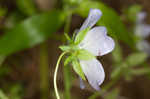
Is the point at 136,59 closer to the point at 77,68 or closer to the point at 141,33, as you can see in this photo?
the point at 141,33

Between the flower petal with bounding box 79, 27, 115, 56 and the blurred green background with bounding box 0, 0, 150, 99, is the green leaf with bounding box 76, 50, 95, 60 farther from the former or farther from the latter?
the blurred green background with bounding box 0, 0, 150, 99

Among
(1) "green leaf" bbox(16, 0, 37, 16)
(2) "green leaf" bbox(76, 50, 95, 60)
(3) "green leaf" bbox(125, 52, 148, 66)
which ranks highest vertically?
(2) "green leaf" bbox(76, 50, 95, 60)

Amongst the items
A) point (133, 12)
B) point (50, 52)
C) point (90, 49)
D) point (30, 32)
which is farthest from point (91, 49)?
point (50, 52)

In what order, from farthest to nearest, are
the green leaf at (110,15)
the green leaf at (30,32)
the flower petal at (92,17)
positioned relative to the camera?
the green leaf at (30,32)
the green leaf at (110,15)
the flower petal at (92,17)

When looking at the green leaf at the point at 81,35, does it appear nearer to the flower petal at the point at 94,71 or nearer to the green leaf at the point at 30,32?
the flower petal at the point at 94,71

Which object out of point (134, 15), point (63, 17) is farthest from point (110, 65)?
point (63, 17)

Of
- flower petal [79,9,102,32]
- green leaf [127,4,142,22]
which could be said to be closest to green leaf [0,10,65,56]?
green leaf [127,4,142,22]

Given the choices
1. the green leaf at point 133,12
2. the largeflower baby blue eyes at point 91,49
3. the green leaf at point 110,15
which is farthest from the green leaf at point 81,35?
the green leaf at point 133,12
